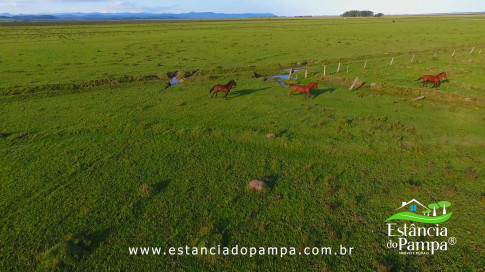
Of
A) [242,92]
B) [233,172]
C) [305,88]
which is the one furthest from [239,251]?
[242,92]

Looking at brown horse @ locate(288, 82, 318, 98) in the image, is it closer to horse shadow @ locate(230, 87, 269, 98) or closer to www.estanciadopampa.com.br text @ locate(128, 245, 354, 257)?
horse shadow @ locate(230, 87, 269, 98)

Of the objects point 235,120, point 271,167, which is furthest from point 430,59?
point 271,167

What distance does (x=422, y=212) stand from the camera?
9156 mm

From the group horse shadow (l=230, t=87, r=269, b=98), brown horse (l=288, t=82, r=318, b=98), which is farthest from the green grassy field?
brown horse (l=288, t=82, r=318, b=98)

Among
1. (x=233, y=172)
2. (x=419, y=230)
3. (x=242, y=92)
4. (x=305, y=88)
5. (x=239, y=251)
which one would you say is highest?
(x=305, y=88)

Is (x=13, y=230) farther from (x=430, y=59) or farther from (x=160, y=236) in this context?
(x=430, y=59)

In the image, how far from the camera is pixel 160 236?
8344 millimetres

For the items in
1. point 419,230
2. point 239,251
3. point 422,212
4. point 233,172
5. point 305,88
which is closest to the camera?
point 239,251

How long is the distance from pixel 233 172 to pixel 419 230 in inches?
296

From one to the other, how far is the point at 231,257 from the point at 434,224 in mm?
7323

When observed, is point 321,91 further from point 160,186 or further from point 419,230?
Result: point 160,186

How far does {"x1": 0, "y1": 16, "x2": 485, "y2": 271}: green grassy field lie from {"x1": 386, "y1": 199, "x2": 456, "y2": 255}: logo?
0.76ft

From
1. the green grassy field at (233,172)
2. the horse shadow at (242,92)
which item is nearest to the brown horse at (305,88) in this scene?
the green grassy field at (233,172)

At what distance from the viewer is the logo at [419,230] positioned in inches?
309
